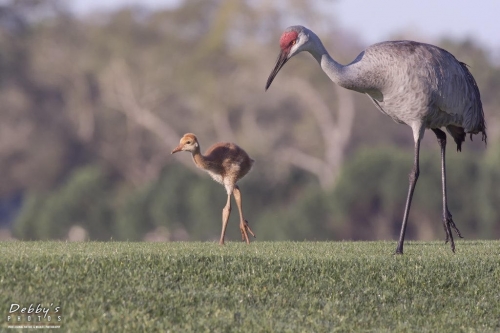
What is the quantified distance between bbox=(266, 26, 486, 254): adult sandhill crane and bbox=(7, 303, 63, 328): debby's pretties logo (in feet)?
12.3

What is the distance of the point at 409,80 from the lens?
10.7 m

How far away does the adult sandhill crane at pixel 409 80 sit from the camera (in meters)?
10.8

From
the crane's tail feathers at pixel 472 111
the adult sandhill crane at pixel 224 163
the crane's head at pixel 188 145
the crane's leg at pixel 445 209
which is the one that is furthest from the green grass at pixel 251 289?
the crane's head at pixel 188 145

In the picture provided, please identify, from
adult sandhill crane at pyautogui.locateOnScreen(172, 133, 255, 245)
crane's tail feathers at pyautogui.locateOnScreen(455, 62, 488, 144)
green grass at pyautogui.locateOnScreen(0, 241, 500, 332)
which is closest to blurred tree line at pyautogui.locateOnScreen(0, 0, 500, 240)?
adult sandhill crane at pyautogui.locateOnScreen(172, 133, 255, 245)

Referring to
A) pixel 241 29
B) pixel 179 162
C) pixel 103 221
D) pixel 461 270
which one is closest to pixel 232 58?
pixel 241 29

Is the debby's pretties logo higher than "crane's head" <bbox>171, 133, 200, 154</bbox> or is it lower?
lower

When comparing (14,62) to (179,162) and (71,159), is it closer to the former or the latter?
(71,159)

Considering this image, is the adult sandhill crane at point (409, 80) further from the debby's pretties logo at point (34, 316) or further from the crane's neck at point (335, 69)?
the debby's pretties logo at point (34, 316)

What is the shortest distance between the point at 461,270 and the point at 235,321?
2.39 meters

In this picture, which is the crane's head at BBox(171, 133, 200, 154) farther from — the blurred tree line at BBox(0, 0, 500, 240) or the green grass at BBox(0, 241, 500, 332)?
the blurred tree line at BBox(0, 0, 500, 240)

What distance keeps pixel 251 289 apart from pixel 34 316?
73.5 inches

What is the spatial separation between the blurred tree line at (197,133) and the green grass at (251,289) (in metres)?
23.9

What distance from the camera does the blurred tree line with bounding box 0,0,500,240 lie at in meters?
34.8

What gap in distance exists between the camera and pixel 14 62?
45375 millimetres
